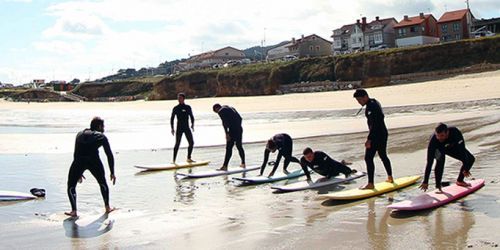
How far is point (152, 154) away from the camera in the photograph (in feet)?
59.7

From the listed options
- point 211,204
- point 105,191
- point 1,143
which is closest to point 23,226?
point 105,191

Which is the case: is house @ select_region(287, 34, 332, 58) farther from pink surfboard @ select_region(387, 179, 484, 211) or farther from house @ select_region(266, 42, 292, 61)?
pink surfboard @ select_region(387, 179, 484, 211)

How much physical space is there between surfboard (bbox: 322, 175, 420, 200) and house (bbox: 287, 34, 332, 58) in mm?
101591

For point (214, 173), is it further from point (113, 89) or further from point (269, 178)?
point (113, 89)

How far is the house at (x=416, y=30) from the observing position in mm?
80250

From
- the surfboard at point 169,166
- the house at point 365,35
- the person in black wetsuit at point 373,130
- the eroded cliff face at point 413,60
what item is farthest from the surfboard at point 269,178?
the house at point 365,35

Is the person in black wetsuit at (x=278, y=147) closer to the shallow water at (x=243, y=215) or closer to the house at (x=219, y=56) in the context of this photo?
the shallow water at (x=243, y=215)

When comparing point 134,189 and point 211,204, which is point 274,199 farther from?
point 134,189

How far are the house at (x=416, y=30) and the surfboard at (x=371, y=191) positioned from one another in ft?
242

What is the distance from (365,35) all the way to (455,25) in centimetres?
1592

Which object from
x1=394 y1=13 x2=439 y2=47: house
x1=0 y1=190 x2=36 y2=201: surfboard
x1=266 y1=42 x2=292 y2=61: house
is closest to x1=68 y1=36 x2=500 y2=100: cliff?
x1=394 y1=13 x2=439 y2=47: house

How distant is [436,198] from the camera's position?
7758 mm

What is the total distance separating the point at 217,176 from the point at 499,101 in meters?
17.1

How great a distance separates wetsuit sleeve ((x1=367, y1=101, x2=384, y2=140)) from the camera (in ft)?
29.3
